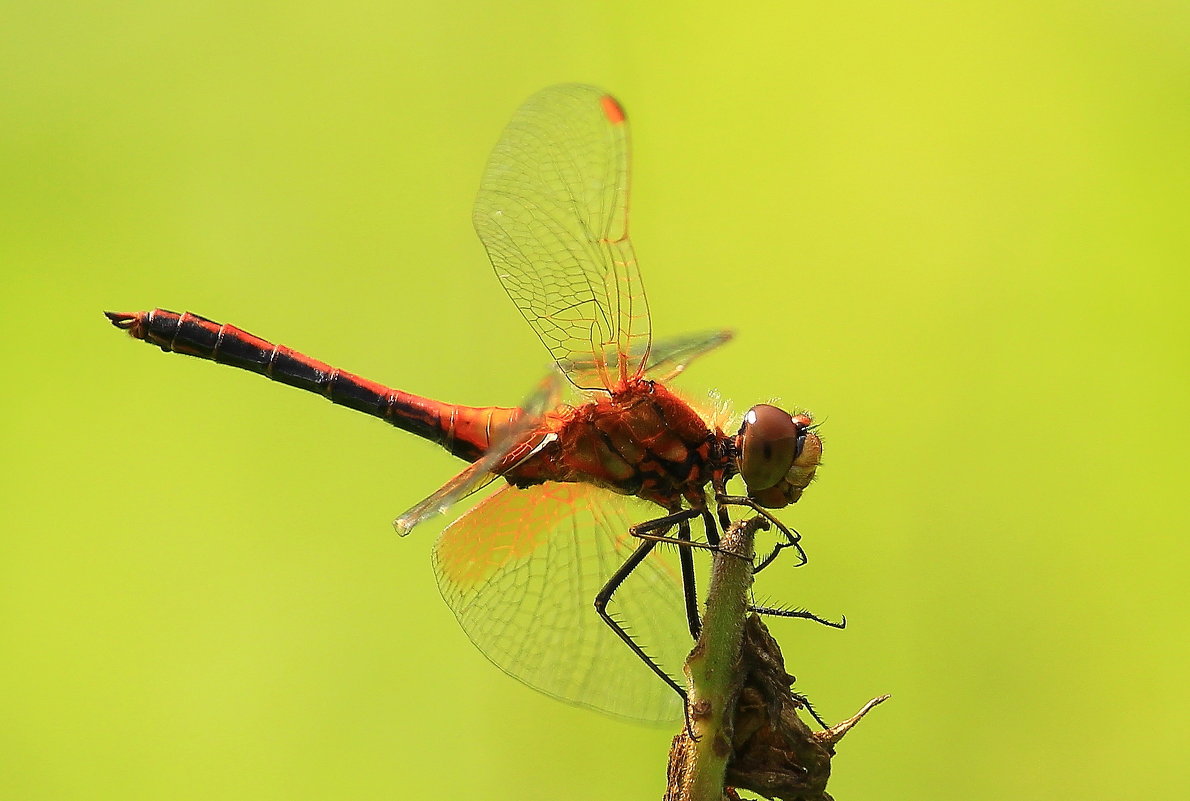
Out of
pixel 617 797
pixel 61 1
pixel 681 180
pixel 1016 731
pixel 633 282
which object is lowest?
pixel 617 797

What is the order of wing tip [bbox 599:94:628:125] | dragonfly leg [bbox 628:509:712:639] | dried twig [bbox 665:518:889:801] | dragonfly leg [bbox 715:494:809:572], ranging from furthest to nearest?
1. wing tip [bbox 599:94:628:125]
2. dragonfly leg [bbox 628:509:712:639]
3. dragonfly leg [bbox 715:494:809:572]
4. dried twig [bbox 665:518:889:801]

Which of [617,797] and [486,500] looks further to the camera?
[617,797]

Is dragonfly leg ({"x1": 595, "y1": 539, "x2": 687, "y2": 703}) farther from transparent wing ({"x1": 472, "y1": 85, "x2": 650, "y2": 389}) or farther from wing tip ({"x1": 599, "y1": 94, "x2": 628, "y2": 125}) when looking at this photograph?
wing tip ({"x1": 599, "y1": 94, "x2": 628, "y2": 125})

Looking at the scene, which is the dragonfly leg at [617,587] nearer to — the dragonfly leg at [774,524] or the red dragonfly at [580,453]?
the red dragonfly at [580,453]

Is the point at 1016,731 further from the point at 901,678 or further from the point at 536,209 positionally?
the point at 536,209

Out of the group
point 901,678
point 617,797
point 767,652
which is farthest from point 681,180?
point 767,652

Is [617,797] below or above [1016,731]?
below

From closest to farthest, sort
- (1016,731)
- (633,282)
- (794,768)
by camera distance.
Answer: (794,768), (633,282), (1016,731)

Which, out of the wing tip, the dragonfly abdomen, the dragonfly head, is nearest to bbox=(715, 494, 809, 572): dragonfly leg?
the dragonfly head
